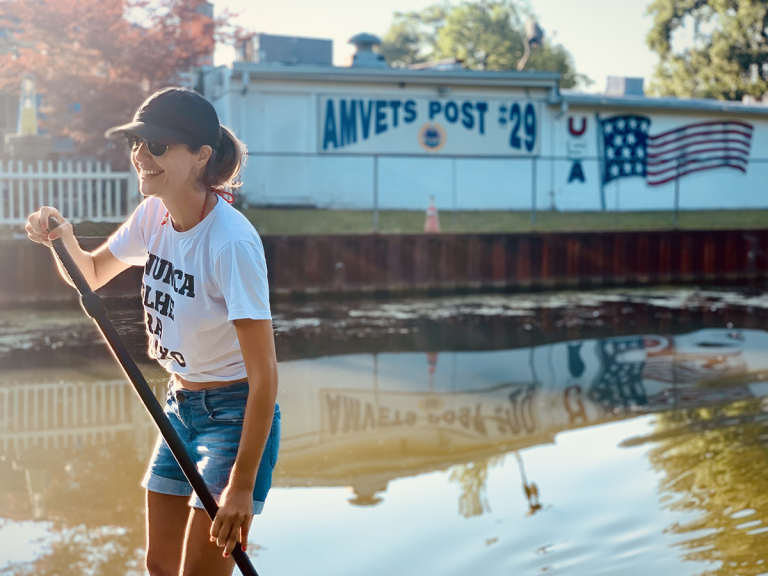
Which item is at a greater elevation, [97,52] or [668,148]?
[97,52]

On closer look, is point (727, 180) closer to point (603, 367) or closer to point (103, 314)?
point (603, 367)

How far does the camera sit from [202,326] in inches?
94.0

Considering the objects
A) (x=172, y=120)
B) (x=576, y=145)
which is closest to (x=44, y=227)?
(x=172, y=120)

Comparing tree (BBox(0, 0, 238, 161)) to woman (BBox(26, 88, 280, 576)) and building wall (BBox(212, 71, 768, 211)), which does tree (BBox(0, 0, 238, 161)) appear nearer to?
building wall (BBox(212, 71, 768, 211))

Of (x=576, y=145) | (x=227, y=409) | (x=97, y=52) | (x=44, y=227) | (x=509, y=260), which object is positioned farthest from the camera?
(x=576, y=145)

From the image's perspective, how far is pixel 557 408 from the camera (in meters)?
6.64

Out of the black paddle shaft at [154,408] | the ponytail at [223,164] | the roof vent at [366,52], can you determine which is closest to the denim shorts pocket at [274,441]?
the black paddle shaft at [154,408]

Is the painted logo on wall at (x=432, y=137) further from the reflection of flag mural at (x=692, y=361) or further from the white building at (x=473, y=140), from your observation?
the reflection of flag mural at (x=692, y=361)

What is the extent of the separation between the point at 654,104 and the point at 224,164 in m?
22.6

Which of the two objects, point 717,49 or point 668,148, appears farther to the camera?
point 717,49

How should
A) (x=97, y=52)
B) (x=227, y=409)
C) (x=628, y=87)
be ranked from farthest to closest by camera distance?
1. (x=628, y=87)
2. (x=97, y=52)
3. (x=227, y=409)

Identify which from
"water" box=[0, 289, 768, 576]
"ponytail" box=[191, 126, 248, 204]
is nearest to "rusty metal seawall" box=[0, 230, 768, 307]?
"water" box=[0, 289, 768, 576]

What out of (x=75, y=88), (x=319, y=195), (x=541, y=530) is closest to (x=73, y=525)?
(x=541, y=530)

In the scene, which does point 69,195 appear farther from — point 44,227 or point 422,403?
point 44,227
